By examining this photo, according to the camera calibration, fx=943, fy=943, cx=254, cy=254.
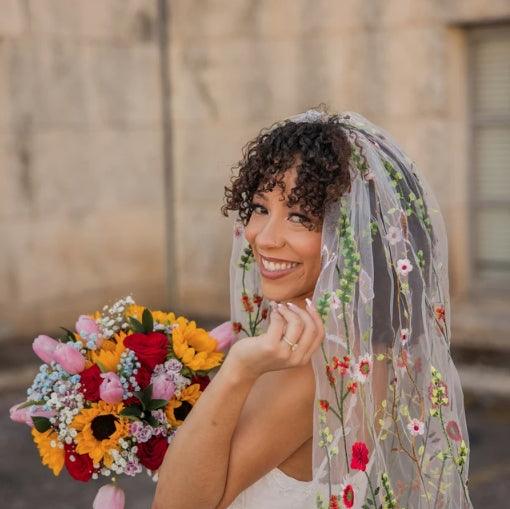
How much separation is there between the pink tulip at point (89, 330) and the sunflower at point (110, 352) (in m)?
0.03

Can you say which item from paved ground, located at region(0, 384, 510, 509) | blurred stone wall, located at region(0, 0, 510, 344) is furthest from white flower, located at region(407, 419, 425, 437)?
blurred stone wall, located at region(0, 0, 510, 344)

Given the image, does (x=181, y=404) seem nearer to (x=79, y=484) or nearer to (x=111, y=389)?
(x=111, y=389)

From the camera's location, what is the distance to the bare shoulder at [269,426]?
1.99 metres

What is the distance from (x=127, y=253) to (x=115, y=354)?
5.95m

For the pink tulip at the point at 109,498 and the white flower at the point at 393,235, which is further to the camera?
the pink tulip at the point at 109,498

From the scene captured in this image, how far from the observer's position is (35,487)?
5.10 metres

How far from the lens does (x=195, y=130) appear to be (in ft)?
26.9

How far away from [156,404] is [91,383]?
6.5 inches

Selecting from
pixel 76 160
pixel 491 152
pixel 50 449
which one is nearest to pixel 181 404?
pixel 50 449

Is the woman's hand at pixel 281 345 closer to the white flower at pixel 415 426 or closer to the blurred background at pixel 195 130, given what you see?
the white flower at pixel 415 426

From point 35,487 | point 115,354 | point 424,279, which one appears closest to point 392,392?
point 424,279

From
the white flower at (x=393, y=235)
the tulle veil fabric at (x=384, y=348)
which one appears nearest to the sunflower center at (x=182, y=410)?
the tulle veil fabric at (x=384, y=348)

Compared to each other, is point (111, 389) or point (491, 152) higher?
point (491, 152)

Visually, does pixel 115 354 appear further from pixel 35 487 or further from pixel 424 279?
pixel 35 487
